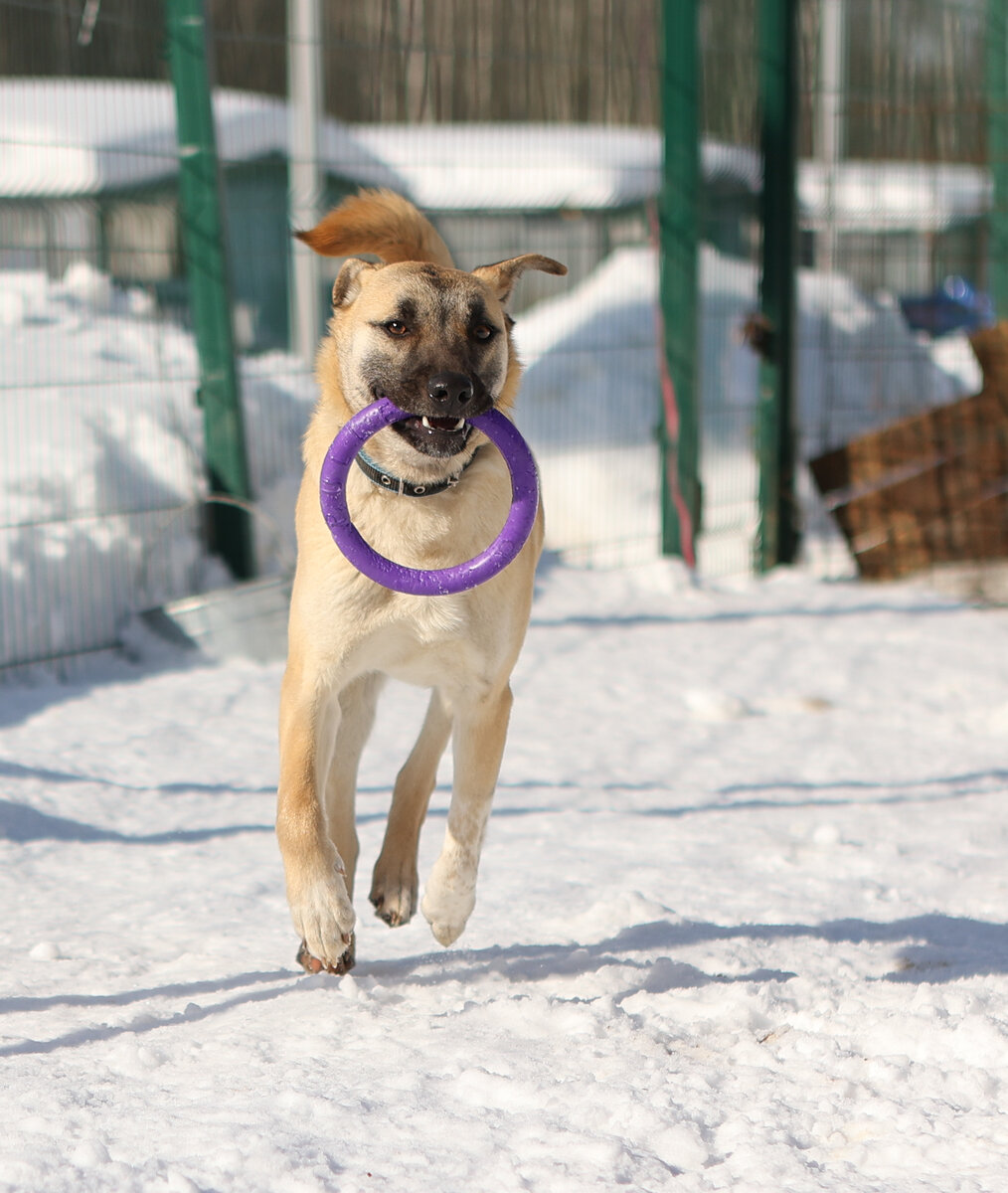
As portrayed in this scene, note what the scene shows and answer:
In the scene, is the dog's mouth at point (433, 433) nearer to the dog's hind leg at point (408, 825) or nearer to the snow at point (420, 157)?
the dog's hind leg at point (408, 825)

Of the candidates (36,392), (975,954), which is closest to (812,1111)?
(975,954)

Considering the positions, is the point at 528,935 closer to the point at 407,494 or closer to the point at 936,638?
the point at 407,494

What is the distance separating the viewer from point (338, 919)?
8.64ft

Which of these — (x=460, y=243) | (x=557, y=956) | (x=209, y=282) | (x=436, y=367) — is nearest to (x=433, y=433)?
(x=436, y=367)

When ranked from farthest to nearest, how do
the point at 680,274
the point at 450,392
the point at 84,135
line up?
the point at 680,274 < the point at 84,135 < the point at 450,392

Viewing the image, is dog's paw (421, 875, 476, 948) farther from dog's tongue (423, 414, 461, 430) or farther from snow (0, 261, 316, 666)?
snow (0, 261, 316, 666)

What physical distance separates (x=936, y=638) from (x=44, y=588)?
12.8 ft

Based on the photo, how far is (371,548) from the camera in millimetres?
2766

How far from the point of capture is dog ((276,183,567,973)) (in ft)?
8.85

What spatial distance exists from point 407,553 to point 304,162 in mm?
3936

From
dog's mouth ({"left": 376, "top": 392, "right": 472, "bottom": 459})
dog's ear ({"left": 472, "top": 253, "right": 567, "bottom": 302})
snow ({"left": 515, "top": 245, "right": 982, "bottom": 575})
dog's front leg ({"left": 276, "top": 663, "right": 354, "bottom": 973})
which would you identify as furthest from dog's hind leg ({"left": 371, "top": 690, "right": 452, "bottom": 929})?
snow ({"left": 515, "top": 245, "right": 982, "bottom": 575})

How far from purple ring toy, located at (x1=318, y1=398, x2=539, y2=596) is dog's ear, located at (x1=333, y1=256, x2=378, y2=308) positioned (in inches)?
14.3

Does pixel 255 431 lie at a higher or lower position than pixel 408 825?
higher

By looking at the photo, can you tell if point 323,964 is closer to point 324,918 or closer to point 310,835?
point 324,918
